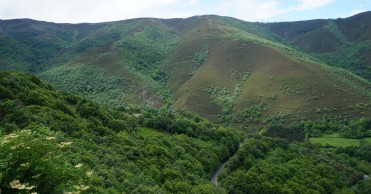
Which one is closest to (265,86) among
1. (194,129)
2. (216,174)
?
(194,129)

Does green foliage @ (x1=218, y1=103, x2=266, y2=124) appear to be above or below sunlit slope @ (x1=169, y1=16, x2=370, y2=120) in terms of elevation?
below

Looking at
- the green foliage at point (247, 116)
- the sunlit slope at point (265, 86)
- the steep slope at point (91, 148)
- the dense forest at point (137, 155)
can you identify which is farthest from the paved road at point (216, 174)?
the sunlit slope at point (265, 86)

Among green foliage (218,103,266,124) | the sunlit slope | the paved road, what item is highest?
the sunlit slope

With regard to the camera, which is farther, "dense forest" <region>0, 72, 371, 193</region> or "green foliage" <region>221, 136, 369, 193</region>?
"green foliage" <region>221, 136, 369, 193</region>

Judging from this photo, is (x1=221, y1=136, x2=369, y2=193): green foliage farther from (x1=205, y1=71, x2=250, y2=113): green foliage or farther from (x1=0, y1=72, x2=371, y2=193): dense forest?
(x1=205, y1=71, x2=250, y2=113): green foliage

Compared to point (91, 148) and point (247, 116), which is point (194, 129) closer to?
point (91, 148)

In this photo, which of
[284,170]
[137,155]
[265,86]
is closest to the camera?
[137,155]

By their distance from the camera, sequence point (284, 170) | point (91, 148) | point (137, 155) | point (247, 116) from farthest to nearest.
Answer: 1. point (247, 116)
2. point (284, 170)
3. point (137, 155)
4. point (91, 148)

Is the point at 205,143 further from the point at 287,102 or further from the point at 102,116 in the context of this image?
the point at 287,102

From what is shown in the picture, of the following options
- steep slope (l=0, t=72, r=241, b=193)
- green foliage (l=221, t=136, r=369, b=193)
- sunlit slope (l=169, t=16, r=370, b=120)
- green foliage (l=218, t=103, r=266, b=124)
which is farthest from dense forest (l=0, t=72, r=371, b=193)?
sunlit slope (l=169, t=16, r=370, b=120)

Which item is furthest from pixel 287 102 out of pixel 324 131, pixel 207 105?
pixel 207 105
